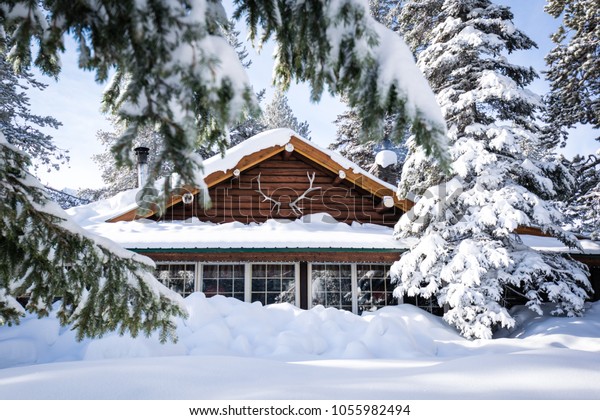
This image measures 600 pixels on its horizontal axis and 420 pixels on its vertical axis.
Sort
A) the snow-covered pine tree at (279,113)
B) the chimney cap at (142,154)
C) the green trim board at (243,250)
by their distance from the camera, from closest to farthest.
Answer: the green trim board at (243,250) < the chimney cap at (142,154) < the snow-covered pine tree at (279,113)

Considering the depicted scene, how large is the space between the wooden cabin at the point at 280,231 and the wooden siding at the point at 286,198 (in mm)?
31

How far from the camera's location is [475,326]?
805 centimetres

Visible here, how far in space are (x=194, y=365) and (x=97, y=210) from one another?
11.9 meters

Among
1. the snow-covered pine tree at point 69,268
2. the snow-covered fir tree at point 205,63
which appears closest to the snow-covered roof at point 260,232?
the snow-covered pine tree at point 69,268

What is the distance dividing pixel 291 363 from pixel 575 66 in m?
14.5

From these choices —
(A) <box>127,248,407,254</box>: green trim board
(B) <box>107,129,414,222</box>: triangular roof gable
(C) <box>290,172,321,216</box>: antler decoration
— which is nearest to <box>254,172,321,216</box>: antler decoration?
(C) <box>290,172,321,216</box>: antler decoration

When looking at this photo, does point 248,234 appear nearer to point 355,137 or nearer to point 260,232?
point 260,232

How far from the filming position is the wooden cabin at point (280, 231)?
9688 millimetres

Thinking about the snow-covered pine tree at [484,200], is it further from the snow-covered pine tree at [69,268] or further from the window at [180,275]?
the snow-covered pine tree at [69,268]

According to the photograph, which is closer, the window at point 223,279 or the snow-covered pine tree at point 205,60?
the snow-covered pine tree at point 205,60

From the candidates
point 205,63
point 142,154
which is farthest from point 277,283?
point 205,63

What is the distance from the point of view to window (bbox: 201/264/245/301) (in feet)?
35.0

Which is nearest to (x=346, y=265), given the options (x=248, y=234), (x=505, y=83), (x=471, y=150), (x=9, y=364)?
(x=248, y=234)

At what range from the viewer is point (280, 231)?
10.5 meters
